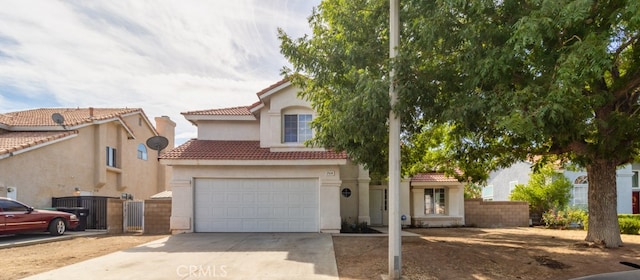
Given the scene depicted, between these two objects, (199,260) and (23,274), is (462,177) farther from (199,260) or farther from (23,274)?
Result: (23,274)

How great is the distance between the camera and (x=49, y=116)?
74.6 ft

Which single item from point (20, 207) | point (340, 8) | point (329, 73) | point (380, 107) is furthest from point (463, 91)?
point (20, 207)

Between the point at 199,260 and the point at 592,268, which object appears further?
the point at 199,260

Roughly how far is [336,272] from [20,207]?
11.8 meters

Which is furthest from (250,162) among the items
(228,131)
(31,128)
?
(31,128)

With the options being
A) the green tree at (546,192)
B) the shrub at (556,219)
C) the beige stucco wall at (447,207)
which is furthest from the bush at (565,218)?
the beige stucco wall at (447,207)

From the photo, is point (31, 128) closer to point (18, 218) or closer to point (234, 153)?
point (18, 218)

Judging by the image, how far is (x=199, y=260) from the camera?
9.12 m

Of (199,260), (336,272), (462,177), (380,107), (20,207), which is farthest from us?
(462,177)

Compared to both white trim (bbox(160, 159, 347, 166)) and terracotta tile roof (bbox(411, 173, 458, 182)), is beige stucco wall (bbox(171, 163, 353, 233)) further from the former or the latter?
terracotta tile roof (bbox(411, 173, 458, 182))

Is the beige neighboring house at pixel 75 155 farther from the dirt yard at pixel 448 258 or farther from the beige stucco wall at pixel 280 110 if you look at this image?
the beige stucco wall at pixel 280 110

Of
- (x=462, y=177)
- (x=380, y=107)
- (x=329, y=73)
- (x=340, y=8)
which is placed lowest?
(x=462, y=177)

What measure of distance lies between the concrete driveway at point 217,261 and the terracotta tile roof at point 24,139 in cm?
871

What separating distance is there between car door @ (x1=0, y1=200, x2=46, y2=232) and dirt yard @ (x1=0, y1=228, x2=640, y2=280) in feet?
4.93
